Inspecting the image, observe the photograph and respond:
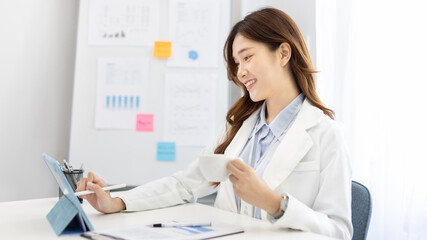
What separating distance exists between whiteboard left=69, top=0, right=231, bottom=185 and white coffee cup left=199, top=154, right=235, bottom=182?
4.19 ft

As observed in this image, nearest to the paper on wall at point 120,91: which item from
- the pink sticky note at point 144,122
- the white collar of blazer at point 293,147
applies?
the pink sticky note at point 144,122

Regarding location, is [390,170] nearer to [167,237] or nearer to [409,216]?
[409,216]

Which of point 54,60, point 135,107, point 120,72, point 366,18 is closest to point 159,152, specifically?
point 135,107

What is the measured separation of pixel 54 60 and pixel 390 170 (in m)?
1.97

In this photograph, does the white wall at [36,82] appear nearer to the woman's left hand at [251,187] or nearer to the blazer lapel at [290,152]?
the blazer lapel at [290,152]

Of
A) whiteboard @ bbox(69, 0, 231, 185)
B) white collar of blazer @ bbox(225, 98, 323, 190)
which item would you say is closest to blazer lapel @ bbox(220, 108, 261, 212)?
white collar of blazer @ bbox(225, 98, 323, 190)

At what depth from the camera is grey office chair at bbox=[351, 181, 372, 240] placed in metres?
1.21

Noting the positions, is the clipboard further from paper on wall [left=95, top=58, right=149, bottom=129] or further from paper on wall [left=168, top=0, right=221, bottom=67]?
paper on wall [left=168, top=0, right=221, bottom=67]

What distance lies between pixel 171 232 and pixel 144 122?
144 centimetres

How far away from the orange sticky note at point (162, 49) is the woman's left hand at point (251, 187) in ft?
4.66

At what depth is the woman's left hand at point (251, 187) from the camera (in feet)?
3.11

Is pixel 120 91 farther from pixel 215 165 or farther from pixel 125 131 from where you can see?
pixel 215 165

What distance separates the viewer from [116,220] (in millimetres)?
1074

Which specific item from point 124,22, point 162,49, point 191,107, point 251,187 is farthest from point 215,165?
point 124,22
